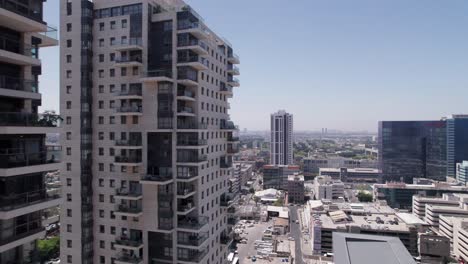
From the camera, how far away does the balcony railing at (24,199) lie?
14.9 metres

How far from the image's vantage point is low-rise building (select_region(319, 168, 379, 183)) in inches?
7490

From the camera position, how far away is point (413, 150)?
16225 centimetres

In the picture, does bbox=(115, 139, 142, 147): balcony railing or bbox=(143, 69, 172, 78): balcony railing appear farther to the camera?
bbox=(115, 139, 142, 147): balcony railing

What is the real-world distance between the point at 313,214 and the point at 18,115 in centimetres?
8932

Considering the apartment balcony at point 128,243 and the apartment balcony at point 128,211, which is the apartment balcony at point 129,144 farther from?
the apartment balcony at point 128,243

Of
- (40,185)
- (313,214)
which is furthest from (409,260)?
(313,214)

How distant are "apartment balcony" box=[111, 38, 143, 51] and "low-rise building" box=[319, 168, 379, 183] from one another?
173501 mm

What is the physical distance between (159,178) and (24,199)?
55.2ft

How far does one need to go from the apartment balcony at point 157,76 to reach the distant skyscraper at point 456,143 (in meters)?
170

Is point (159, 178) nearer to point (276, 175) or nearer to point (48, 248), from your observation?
point (48, 248)

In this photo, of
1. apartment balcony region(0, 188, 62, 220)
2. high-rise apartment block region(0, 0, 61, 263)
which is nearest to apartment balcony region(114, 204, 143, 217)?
high-rise apartment block region(0, 0, 61, 263)

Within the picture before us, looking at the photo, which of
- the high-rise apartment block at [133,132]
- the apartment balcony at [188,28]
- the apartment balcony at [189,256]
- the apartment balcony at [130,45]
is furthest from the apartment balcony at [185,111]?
the apartment balcony at [189,256]

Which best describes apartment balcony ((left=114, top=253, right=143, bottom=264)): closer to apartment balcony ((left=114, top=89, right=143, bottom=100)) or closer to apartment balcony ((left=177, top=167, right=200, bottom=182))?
apartment balcony ((left=177, top=167, right=200, bottom=182))

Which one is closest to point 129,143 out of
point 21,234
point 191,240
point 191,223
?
point 191,223
